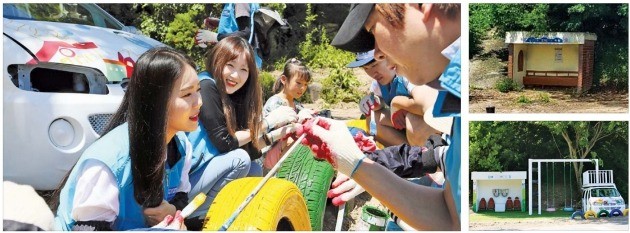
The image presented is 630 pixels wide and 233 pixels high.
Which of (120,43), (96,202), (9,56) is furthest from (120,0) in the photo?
(96,202)

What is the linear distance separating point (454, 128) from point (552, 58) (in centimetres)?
110

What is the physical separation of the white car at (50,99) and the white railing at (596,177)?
175 centimetres

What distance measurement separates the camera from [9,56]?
3092mm

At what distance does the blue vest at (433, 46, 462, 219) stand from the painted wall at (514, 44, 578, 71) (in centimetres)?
98

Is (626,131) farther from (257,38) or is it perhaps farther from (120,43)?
(120,43)

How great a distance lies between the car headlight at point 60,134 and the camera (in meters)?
3.11

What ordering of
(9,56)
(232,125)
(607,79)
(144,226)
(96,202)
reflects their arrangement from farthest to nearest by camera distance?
1. (607,79)
2. (232,125)
3. (9,56)
4. (144,226)
5. (96,202)

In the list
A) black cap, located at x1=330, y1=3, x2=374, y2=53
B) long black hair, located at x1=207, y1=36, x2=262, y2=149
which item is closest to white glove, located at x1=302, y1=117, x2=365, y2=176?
black cap, located at x1=330, y1=3, x2=374, y2=53

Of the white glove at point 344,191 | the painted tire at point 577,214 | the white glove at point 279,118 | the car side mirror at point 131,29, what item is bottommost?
the painted tire at point 577,214

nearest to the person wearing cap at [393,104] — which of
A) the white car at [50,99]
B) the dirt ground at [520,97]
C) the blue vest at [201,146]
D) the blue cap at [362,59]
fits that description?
the blue cap at [362,59]

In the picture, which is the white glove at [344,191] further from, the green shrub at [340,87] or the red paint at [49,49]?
the red paint at [49,49]

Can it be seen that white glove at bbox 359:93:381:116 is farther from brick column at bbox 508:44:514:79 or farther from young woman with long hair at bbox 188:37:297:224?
brick column at bbox 508:44:514:79

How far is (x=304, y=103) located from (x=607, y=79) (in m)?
1.22

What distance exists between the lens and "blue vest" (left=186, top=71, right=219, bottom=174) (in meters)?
3.17
